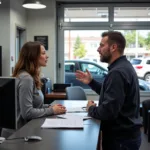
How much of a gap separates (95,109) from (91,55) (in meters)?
4.31

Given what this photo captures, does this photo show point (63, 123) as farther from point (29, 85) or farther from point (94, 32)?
point (94, 32)

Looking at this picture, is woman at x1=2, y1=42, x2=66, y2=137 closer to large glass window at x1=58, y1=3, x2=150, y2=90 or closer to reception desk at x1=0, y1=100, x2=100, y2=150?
reception desk at x1=0, y1=100, x2=100, y2=150

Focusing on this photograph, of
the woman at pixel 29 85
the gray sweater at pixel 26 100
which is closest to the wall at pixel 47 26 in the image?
the woman at pixel 29 85

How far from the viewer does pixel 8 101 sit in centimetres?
169

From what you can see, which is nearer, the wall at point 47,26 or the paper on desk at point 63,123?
the paper on desk at point 63,123

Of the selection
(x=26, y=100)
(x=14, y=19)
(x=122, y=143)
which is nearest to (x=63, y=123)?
(x=26, y=100)

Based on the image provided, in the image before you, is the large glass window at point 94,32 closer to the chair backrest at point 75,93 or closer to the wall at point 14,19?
the wall at point 14,19

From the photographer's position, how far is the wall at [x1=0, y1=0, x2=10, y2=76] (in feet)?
16.0

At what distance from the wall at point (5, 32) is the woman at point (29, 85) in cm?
257

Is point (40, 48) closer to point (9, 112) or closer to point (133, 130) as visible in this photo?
point (9, 112)

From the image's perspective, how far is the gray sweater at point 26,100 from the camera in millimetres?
2180

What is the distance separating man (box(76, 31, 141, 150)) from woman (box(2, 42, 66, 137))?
18.9 inches

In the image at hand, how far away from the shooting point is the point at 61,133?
190 cm

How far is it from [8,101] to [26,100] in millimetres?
500
